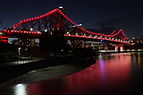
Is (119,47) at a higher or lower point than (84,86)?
higher

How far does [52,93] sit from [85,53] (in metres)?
34.5

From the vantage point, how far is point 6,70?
1452 centimetres

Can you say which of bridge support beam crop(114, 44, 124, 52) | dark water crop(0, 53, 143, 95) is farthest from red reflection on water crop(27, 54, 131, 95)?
bridge support beam crop(114, 44, 124, 52)

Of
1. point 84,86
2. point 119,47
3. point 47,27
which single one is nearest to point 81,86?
point 84,86

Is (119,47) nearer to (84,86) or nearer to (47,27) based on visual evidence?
(47,27)

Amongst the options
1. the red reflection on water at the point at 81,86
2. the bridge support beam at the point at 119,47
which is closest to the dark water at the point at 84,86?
the red reflection on water at the point at 81,86

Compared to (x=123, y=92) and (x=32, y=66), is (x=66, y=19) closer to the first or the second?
(x=32, y=66)

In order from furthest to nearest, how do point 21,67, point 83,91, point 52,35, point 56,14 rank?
point 56,14 < point 52,35 < point 21,67 < point 83,91

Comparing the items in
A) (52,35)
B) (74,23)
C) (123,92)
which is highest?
(74,23)

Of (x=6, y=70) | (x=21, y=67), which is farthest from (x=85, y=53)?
(x=6, y=70)

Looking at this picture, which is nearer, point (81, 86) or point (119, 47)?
point (81, 86)

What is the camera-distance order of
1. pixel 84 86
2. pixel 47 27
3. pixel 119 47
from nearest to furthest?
1. pixel 84 86
2. pixel 47 27
3. pixel 119 47

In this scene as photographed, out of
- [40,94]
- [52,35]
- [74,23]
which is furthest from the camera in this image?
[74,23]

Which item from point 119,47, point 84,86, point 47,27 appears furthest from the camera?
point 119,47
